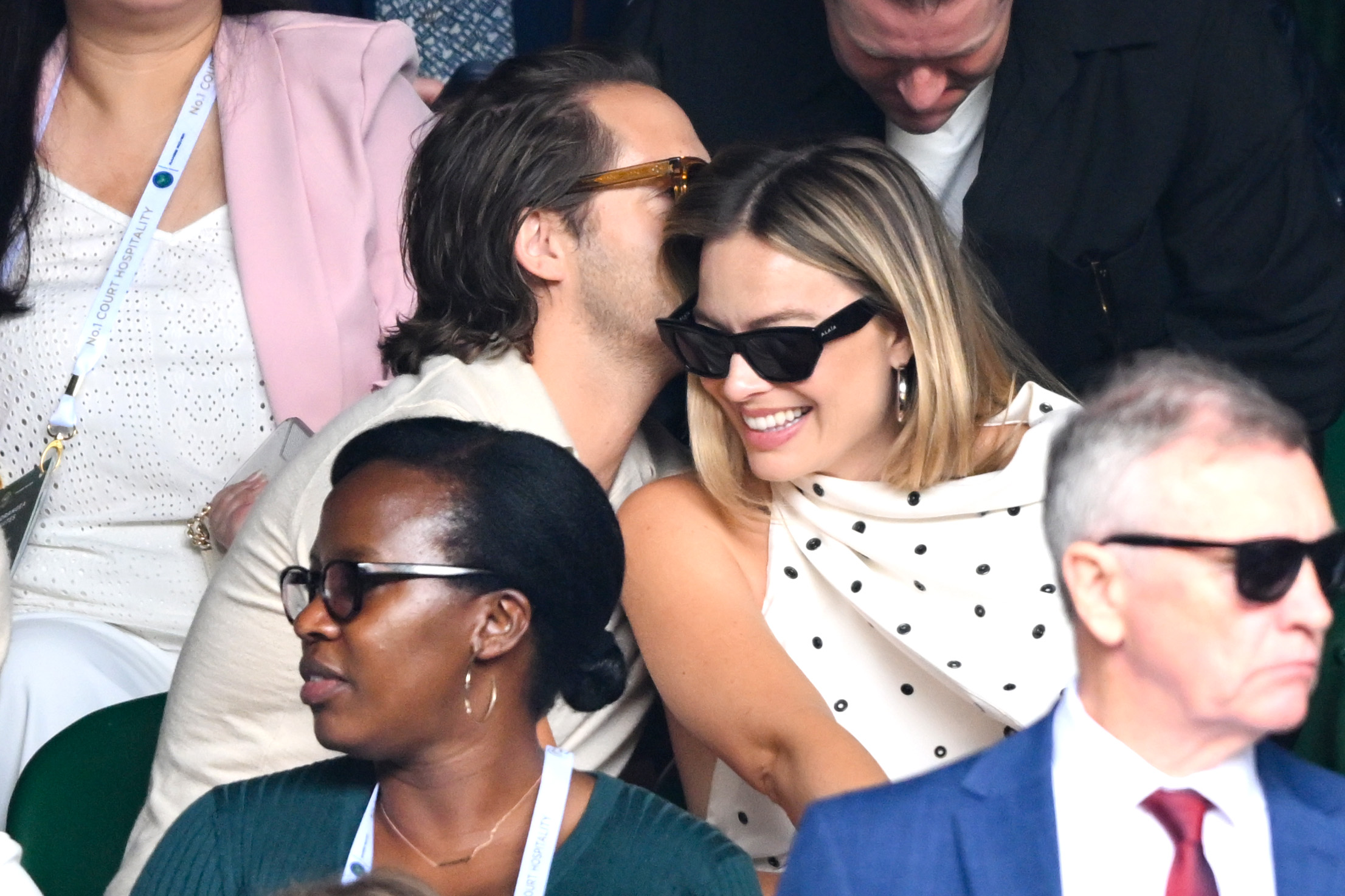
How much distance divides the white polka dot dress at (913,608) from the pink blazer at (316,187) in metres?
0.92

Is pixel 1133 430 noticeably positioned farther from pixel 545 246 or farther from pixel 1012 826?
pixel 545 246

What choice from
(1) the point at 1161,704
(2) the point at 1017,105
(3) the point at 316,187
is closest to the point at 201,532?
(3) the point at 316,187

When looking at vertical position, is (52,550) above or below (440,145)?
below

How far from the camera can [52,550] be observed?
297cm

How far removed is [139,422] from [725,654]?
48.1 inches

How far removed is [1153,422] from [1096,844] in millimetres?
352

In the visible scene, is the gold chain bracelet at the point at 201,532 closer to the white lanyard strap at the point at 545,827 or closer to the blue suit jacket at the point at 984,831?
the white lanyard strap at the point at 545,827

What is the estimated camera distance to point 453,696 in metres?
1.78

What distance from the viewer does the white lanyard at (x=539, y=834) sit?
177cm

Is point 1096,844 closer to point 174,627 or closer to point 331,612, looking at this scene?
point 331,612

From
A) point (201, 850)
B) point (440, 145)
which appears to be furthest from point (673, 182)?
point (201, 850)

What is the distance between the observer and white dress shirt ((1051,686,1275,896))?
139cm

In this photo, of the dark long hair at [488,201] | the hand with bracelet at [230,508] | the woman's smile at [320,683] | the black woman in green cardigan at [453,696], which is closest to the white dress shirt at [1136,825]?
the black woman in green cardigan at [453,696]

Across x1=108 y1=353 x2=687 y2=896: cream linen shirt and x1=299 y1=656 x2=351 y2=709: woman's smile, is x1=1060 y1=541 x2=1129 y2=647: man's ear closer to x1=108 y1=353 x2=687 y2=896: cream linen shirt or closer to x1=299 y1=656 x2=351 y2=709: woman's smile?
x1=299 y1=656 x2=351 y2=709: woman's smile
